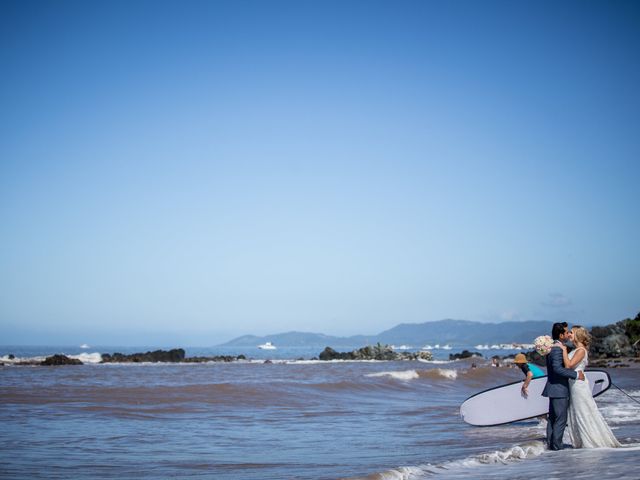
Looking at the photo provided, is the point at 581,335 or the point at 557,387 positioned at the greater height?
the point at 581,335

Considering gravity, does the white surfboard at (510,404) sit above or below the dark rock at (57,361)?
below

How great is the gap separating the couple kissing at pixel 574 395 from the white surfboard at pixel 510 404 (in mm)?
4253

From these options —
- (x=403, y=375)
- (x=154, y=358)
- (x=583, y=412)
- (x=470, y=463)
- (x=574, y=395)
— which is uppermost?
(x=574, y=395)

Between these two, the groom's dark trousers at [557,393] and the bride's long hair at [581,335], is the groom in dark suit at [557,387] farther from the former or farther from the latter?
the bride's long hair at [581,335]

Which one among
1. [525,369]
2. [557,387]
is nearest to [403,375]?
[525,369]

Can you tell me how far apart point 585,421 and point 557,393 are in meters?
0.52

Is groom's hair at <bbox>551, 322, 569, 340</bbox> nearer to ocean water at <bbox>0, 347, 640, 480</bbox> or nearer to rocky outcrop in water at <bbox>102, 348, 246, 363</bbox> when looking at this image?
ocean water at <bbox>0, 347, 640, 480</bbox>

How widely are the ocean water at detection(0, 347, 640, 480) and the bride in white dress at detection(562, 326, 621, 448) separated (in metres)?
0.31

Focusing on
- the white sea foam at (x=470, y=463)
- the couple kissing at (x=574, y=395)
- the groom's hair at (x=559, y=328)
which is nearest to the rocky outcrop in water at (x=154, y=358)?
the white sea foam at (x=470, y=463)

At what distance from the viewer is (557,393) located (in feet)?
29.5

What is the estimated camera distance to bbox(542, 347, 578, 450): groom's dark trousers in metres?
8.86

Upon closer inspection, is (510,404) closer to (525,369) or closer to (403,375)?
(525,369)

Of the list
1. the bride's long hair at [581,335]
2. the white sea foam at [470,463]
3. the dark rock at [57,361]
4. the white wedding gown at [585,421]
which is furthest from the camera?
the dark rock at [57,361]

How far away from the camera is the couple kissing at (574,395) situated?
8711 millimetres
